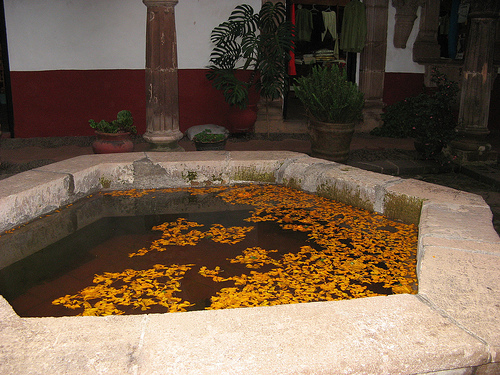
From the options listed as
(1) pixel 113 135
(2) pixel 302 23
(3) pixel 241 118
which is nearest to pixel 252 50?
(3) pixel 241 118

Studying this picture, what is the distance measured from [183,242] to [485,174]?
14.3 feet

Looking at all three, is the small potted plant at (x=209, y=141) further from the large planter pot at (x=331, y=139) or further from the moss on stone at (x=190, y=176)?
the moss on stone at (x=190, y=176)

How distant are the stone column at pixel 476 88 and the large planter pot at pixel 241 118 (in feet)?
11.0

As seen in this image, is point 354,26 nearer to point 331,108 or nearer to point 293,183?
point 331,108

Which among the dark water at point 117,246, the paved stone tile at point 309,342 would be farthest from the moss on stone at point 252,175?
the paved stone tile at point 309,342

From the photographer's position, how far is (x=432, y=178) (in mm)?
6184

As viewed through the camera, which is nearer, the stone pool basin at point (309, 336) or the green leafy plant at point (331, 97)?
the stone pool basin at point (309, 336)

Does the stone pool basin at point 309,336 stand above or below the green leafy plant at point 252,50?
below

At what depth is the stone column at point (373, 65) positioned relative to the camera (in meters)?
8.85

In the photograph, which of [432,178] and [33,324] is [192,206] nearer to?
[33,324]

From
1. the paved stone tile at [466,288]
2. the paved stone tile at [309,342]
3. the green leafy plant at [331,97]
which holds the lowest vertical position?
the paved stone tile at [309,342]

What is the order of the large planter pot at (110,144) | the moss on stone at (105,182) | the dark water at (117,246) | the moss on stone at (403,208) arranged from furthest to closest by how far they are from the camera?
1. the large planter pot at (110,144)
2. the moss on stone at (105,182)
3. the moss on stone at (403,208)
4. the dark water at (117,246)

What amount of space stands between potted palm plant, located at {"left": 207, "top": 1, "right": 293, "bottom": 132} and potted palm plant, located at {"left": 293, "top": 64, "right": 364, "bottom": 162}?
2.45m

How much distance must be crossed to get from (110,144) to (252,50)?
3.20 meters
